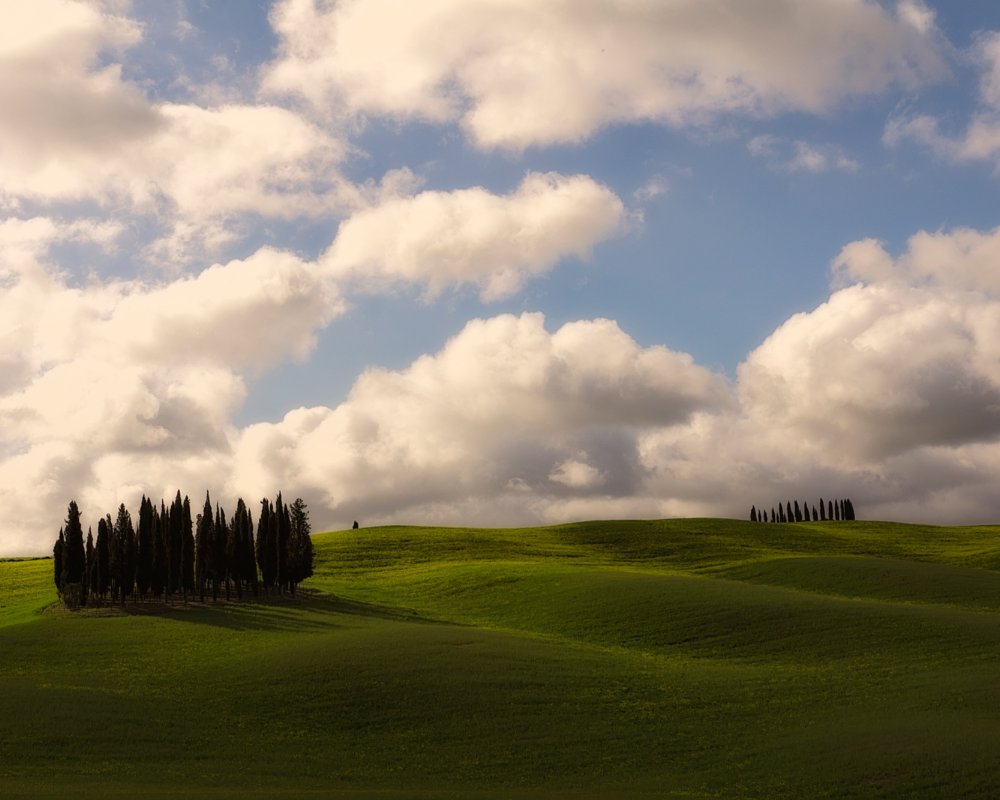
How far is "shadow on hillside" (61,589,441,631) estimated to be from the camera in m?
71.1

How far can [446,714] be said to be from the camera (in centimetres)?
4644

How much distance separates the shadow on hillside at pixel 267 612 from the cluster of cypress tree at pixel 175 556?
252 centimetres

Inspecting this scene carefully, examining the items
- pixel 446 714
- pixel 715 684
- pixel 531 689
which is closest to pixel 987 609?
pixel 715 684

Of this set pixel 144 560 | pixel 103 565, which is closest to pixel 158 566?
pixel 144 560

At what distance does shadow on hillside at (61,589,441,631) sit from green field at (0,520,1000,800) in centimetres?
50

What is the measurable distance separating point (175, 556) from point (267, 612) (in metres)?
13.8

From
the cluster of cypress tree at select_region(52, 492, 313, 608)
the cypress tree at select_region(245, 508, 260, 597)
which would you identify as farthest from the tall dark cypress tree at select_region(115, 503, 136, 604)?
the cypress tree at select_region(245, 508, 260, 597)

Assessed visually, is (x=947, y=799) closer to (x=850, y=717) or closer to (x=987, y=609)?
Result: (x=850, y=717)

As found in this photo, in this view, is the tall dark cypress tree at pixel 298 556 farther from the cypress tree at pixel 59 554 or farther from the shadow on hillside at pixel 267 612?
the cypress tree at pixel 59 554

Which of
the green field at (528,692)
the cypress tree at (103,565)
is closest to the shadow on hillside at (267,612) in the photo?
the green field at (528,692)

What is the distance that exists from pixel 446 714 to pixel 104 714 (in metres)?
16.1

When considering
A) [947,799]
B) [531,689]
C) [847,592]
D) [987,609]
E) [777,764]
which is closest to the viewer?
[947,799]

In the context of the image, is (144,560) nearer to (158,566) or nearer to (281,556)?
(158,566)

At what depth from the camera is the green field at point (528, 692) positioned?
3788 cm
